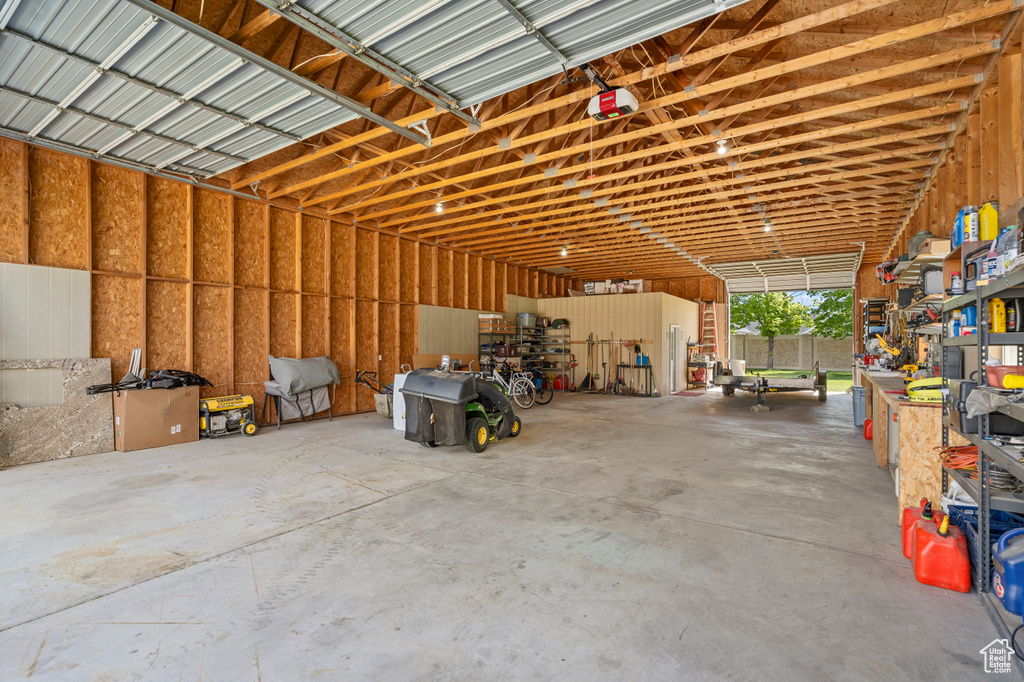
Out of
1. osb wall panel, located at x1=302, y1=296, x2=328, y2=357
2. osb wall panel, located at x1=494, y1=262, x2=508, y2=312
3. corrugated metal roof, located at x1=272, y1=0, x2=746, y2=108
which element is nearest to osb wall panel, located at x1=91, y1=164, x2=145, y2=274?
osb wall panel, located at x1=302, y1=296, x2=328, y2=357

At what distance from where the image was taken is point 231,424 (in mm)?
6727

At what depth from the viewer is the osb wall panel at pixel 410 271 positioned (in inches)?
405

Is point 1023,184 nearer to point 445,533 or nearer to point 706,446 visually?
point 706,446

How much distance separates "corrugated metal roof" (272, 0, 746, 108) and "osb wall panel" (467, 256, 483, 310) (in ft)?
27.9

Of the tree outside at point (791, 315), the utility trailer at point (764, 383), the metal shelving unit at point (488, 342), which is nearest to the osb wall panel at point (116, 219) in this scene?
the metal shelving unit at point (488, 342)

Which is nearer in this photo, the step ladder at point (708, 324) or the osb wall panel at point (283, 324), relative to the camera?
the osb wall panel at point (283, 324)

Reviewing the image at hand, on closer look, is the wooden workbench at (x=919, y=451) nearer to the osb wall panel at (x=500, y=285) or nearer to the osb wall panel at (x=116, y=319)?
the osb wall panel at (x=116, y=319)

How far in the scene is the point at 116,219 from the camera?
242 inches

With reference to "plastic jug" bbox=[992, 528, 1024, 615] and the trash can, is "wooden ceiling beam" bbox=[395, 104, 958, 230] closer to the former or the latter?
the trash can

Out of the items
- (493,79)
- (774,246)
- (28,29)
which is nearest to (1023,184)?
(493,79)

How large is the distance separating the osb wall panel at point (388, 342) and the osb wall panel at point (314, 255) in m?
1.49

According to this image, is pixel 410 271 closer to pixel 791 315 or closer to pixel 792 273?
pixel 792 273

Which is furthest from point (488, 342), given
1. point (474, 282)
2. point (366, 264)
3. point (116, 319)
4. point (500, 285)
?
point (116, 319)

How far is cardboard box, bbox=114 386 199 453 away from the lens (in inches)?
229
